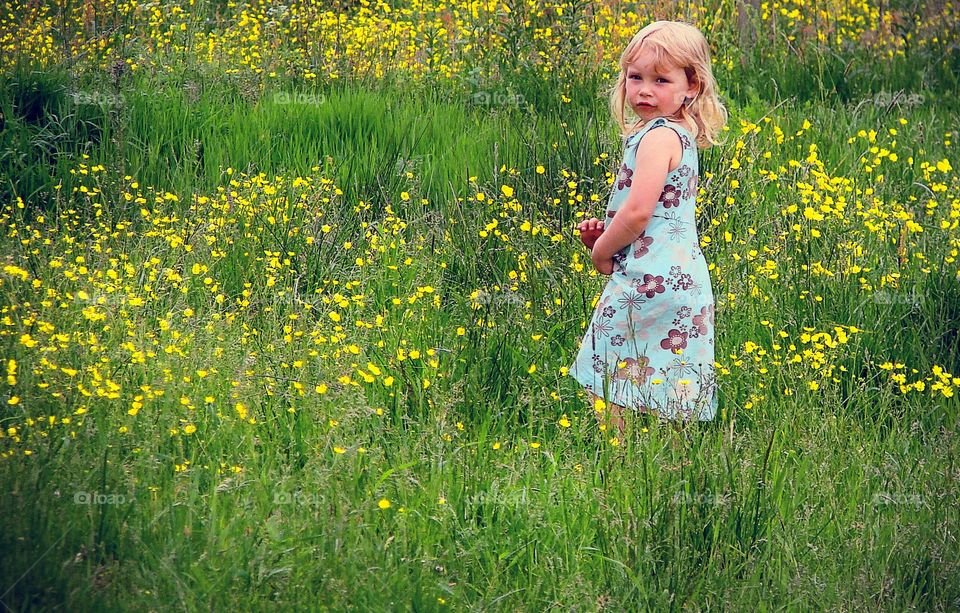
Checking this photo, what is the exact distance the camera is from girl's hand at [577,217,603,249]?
3.52 metres

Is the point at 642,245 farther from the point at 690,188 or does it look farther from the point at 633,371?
the point at 633,371

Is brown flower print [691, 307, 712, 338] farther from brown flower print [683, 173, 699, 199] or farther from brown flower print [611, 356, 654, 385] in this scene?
brown flower print [683, 173, 699, 199]

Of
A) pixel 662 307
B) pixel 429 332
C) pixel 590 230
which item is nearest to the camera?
pixel 662 307

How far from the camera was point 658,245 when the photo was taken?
3449mm

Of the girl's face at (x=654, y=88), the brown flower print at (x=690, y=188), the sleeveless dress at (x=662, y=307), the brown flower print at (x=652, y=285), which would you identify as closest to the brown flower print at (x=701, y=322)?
the sleeveless dress at (x=662, y=307)

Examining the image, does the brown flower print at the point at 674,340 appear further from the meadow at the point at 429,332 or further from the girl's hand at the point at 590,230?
the girl's hand at the point at 590,230

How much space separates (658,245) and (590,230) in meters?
0.25

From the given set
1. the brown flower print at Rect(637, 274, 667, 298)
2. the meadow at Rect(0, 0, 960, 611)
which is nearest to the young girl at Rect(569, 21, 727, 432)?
the brown flower print at Rect(637, 274, 667, 298)

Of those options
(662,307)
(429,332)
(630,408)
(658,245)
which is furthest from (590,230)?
(429,332)

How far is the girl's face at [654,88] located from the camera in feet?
11.2

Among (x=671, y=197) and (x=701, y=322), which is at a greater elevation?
(x=671, y=197)

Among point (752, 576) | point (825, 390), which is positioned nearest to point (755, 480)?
point (752, 576)

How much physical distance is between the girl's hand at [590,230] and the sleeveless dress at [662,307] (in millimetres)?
44

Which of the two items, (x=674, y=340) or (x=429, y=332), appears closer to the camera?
(x=674, y=340)
